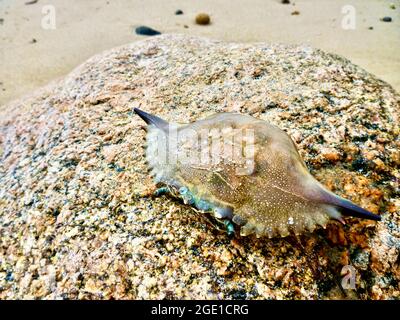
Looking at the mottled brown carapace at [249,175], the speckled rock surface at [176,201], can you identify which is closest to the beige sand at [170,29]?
the speckled rock surface at [176,201]

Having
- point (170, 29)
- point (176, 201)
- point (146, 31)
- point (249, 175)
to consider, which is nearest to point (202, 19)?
point (170, 29)

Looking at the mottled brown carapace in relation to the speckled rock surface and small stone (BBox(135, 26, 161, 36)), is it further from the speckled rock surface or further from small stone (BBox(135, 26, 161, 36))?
small stone (BBox(135, 26, 161, 36))

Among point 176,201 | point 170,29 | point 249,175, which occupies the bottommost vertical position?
point 170,29

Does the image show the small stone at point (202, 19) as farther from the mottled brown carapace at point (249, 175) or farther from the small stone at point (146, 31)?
the mottled brown carapace at point (249, 175)

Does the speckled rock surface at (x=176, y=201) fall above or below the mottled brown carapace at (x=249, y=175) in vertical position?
below

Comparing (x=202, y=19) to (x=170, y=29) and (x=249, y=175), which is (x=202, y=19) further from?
(x=249, y=175)
